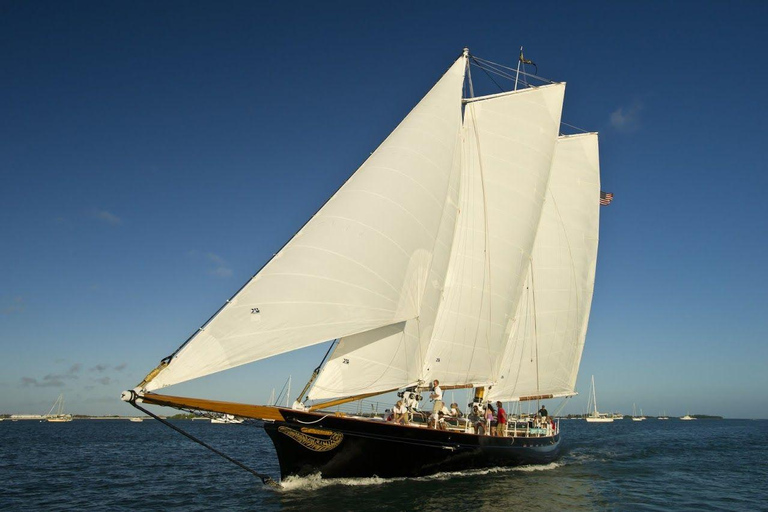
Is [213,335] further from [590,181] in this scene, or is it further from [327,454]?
[590,181]

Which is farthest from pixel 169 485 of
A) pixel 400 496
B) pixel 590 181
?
pixel 590 181

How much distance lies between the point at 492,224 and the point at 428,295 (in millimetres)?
9194

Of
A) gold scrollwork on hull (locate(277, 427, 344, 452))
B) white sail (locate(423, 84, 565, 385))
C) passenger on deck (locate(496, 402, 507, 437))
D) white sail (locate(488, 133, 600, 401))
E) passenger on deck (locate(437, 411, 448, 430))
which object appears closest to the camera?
gold scrollwork on hull (locate(277, 427, 344, 452))

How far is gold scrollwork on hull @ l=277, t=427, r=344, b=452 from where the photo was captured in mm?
17703

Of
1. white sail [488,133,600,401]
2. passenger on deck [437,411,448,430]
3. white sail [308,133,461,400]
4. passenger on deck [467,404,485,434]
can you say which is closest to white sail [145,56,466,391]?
white sail [308,133,461,400]

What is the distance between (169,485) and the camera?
22.7 meters

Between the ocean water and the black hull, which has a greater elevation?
the black hull

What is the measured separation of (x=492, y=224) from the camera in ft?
96.7

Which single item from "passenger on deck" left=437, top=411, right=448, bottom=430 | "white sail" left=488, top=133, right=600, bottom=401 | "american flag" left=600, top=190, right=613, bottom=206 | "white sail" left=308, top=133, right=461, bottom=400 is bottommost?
"passenger on deck" left=437, top=411, right=448, bottom=430

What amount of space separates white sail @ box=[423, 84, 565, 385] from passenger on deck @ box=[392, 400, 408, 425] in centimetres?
676

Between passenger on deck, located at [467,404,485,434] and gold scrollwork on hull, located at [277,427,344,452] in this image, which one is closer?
gold scrollwork on hull, located at [277,427,344,452]

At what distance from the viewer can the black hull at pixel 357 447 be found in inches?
701

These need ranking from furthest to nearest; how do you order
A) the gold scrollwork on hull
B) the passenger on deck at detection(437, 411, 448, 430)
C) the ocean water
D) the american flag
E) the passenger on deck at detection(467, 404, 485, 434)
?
1. the american flag
2. the passenger on deck at detection(467, 404, 485, 434)
3. the passenger on deck at detection(437, 411, 448, 430)
4. the gold scrollwork on hull
5. the ocean water

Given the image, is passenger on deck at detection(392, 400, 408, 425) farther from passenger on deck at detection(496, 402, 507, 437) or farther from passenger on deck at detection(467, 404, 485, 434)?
passenger on deck at detection(496, 402, 507, 437)
